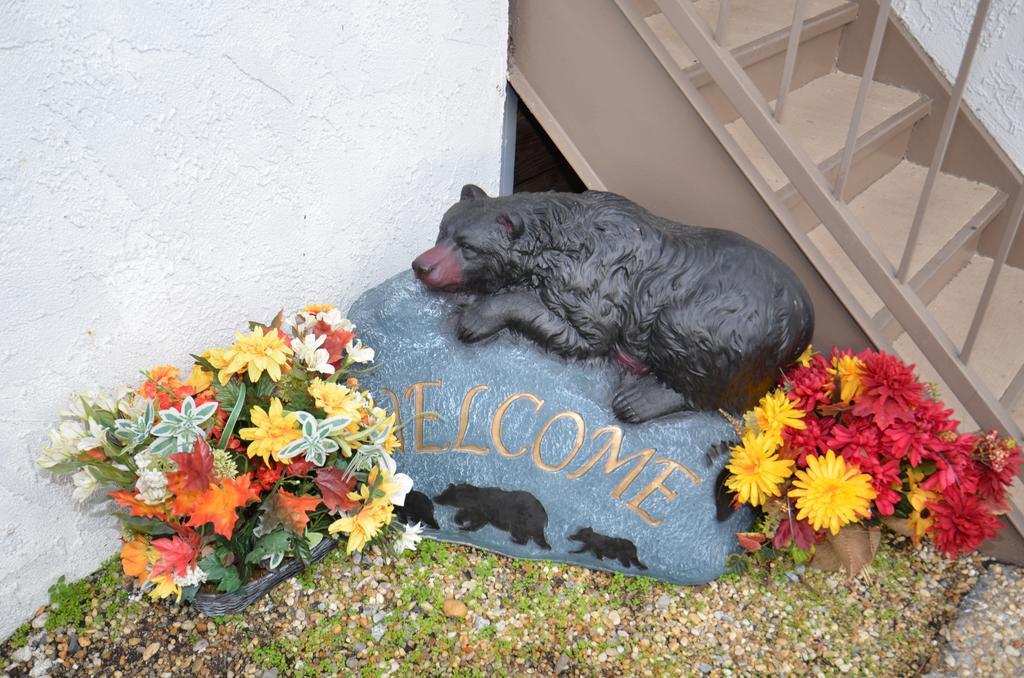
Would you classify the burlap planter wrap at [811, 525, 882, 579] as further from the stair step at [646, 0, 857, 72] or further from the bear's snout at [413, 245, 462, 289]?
the stair step at [646, 0, 857, 72]

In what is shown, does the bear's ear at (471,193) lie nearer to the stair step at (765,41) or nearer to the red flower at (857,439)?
the stair step at (765,41)

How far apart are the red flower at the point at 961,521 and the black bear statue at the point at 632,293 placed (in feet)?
1.94

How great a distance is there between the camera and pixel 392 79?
2723 mm

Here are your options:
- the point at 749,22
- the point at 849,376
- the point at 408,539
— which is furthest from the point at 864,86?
the point at 408,539

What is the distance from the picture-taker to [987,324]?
10.0 feet

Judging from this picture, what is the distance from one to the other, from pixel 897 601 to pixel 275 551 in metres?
1.84

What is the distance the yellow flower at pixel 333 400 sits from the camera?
215 cm

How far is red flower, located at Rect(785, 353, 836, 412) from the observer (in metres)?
2.34

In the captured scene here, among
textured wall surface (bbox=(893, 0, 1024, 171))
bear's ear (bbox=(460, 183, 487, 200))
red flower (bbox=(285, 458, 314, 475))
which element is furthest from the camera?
textured wall surface (bbox=(893, 0, 1024, 171))

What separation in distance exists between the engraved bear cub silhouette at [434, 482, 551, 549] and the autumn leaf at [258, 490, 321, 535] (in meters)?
0.45

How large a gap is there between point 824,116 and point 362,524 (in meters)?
2.43

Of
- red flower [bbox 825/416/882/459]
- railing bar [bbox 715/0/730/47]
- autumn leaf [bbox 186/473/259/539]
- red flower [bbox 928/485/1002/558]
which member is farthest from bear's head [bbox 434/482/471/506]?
railing bar [bbox 715/0/730/47]

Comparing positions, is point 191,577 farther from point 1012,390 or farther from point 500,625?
point 1012,390

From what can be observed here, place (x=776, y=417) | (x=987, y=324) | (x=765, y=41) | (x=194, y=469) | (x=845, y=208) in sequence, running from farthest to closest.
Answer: (x=987, y=324) < (x=765, y=41) < (x=845, y=208) < (x=776, y=417) < (x=194, y=469)
